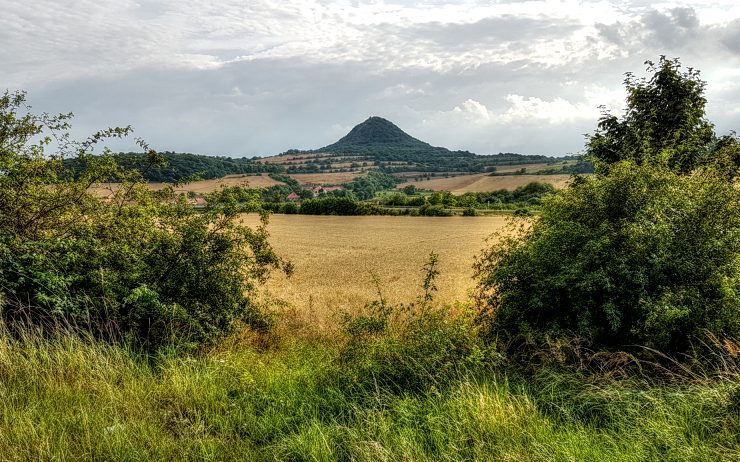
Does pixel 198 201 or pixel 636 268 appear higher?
pixel 198 201

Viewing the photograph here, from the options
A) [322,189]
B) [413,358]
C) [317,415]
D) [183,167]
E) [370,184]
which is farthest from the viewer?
[370,184]

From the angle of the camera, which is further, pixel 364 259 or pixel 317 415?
pixel 364 259

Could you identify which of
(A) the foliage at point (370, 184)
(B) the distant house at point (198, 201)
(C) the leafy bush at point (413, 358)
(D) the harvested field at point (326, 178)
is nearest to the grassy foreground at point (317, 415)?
(C) the leafy bush at point (413, 358)

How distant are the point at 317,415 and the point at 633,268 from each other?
5288 millimetres

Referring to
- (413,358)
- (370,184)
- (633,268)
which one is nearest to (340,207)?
(370,184)

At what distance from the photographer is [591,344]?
6512mm

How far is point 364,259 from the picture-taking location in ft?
100

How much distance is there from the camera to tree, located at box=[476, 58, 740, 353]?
242 inches

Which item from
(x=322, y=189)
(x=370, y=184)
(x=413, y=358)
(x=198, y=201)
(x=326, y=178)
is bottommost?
(x=413, y=358)

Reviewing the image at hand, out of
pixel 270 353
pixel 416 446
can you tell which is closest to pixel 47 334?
pixel 270 353

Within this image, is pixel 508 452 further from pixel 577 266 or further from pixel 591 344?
pixel 577 266

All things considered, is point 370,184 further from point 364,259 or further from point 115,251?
point 115,251

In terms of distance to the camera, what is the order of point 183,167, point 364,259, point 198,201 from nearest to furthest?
point 198,201 < point 364,259 < point 183,167

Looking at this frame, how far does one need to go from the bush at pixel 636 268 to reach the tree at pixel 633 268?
16 mm
